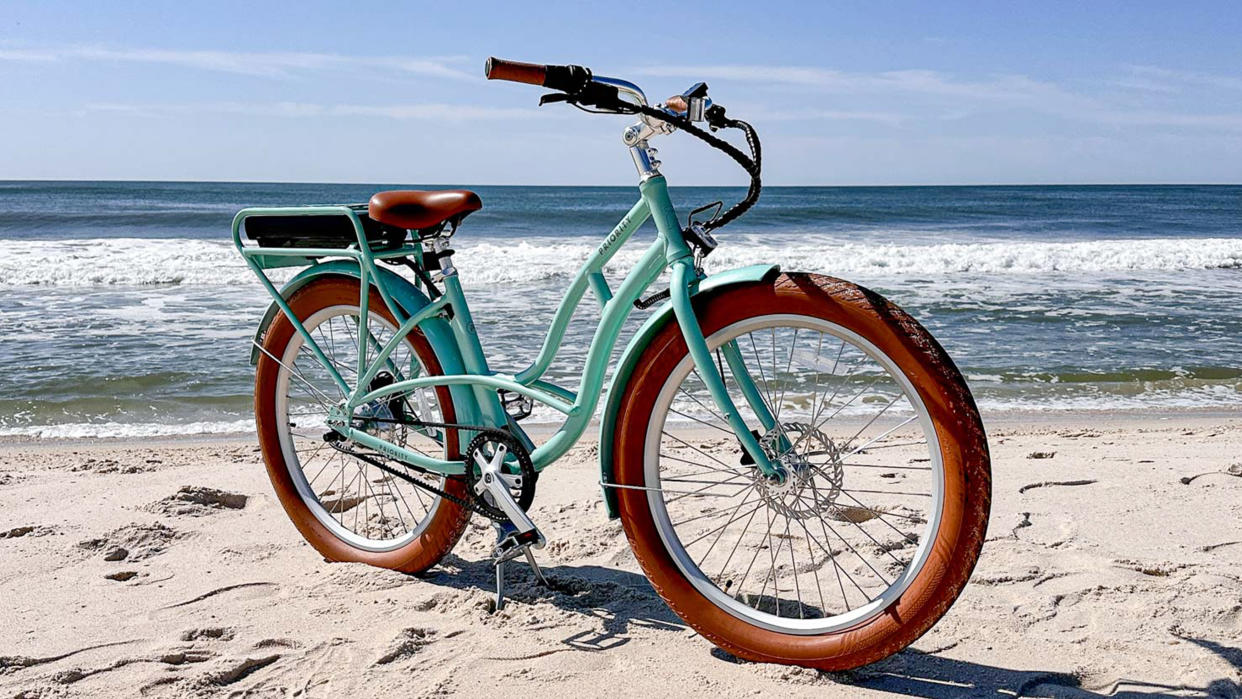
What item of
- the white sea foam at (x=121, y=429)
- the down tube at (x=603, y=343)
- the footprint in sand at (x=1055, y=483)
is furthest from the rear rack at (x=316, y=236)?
the white sea foam at (x=121, y=429)

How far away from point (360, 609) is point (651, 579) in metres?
0.89

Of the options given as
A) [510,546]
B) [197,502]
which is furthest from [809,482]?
[197,502]

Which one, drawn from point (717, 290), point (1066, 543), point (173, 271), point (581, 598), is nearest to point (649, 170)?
point (717, 290)

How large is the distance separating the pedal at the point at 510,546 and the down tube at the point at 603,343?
20cm

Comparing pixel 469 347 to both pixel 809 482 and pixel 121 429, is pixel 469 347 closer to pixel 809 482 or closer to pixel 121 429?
pixel 809 482

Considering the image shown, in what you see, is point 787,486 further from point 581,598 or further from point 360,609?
point 360,609

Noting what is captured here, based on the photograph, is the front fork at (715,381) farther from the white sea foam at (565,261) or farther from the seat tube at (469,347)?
the white sea foam at (565,261)

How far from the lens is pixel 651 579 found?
2.46 metres

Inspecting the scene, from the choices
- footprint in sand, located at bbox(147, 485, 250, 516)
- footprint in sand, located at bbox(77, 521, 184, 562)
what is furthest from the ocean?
footprint in sand, located at bbox(77, 521, 184, 562)

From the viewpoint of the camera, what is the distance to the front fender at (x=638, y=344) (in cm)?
224

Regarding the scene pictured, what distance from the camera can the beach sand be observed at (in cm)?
231

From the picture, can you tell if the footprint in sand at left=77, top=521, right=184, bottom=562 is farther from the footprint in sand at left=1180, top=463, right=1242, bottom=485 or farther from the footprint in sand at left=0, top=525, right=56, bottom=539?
the footprint in sand at left=1180, top=463, right=1242, bottom=485

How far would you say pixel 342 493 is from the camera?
10.5ft

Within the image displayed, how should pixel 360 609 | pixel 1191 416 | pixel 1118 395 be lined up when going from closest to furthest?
pixel 360 609
pixel 1191 416
pixel 1118 395
